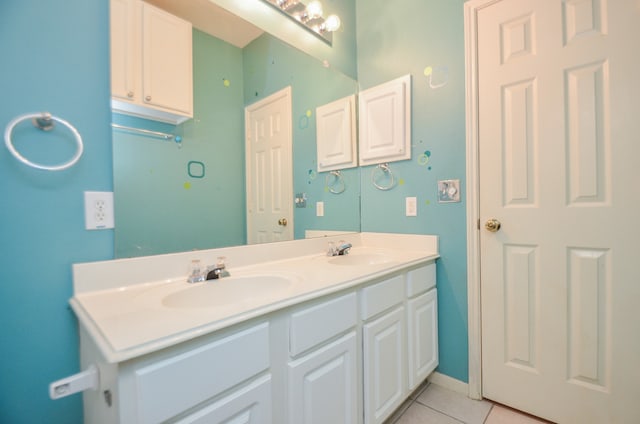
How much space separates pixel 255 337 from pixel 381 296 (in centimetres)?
64

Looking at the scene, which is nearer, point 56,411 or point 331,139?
point 56,411

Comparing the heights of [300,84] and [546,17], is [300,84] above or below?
below

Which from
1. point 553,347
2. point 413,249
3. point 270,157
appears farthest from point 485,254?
point 270,157

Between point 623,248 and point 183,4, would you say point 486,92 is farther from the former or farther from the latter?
point 183,4

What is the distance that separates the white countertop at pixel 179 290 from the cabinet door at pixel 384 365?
0.79 ft

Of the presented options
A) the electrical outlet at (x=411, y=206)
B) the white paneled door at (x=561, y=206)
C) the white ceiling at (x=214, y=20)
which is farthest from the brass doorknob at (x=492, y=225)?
the white ceiling at (x=214, y=20)

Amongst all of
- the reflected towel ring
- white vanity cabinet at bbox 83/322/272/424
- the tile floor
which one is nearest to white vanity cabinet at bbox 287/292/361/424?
white vanity cabinet at bbox 83/322/272/424

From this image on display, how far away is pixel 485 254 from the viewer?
1487 mm

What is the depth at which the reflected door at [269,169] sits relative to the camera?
1356mm

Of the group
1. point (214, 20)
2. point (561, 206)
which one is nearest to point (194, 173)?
point (214, 20)

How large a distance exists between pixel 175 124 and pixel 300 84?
0.83m

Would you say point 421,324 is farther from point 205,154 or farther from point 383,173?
point 205,154

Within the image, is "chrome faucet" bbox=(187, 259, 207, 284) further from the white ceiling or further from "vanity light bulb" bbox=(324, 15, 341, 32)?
"vanity light bulb" bbox=(324, 15, 341, 32)

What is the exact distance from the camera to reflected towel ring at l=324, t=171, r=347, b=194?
186cm
